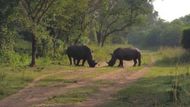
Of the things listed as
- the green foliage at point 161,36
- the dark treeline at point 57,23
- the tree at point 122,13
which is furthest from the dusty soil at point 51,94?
the green foliage at point 161,36

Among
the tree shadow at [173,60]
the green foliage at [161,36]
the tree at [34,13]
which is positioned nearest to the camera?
the tree at [34,13]

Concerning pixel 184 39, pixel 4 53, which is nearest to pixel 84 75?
pixel 4 53

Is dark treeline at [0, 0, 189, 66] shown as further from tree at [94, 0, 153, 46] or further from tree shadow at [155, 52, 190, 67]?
tree shadow at [155, 52, 190, 67]

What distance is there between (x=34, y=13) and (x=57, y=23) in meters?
8.20

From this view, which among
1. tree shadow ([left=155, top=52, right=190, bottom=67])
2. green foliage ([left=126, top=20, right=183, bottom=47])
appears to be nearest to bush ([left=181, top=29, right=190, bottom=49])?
tree shadow ([left=155, top=52, right=190, bottom=67])

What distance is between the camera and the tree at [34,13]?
27281mm

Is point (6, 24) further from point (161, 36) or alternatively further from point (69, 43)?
point (161, 36)

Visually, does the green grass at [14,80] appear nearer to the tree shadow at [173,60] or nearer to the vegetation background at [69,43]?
the vegetation background at [69,43]

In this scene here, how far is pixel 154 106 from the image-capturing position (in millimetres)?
14078

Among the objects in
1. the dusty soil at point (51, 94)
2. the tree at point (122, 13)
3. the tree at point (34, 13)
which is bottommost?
the dusty soil at point (51, 94)

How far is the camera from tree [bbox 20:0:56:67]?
27281mm

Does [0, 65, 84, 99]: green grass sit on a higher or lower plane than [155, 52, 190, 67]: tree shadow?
lower

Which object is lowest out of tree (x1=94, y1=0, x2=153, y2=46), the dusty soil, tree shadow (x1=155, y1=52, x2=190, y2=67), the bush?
the dusty soil

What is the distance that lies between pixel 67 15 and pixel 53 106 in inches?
925
